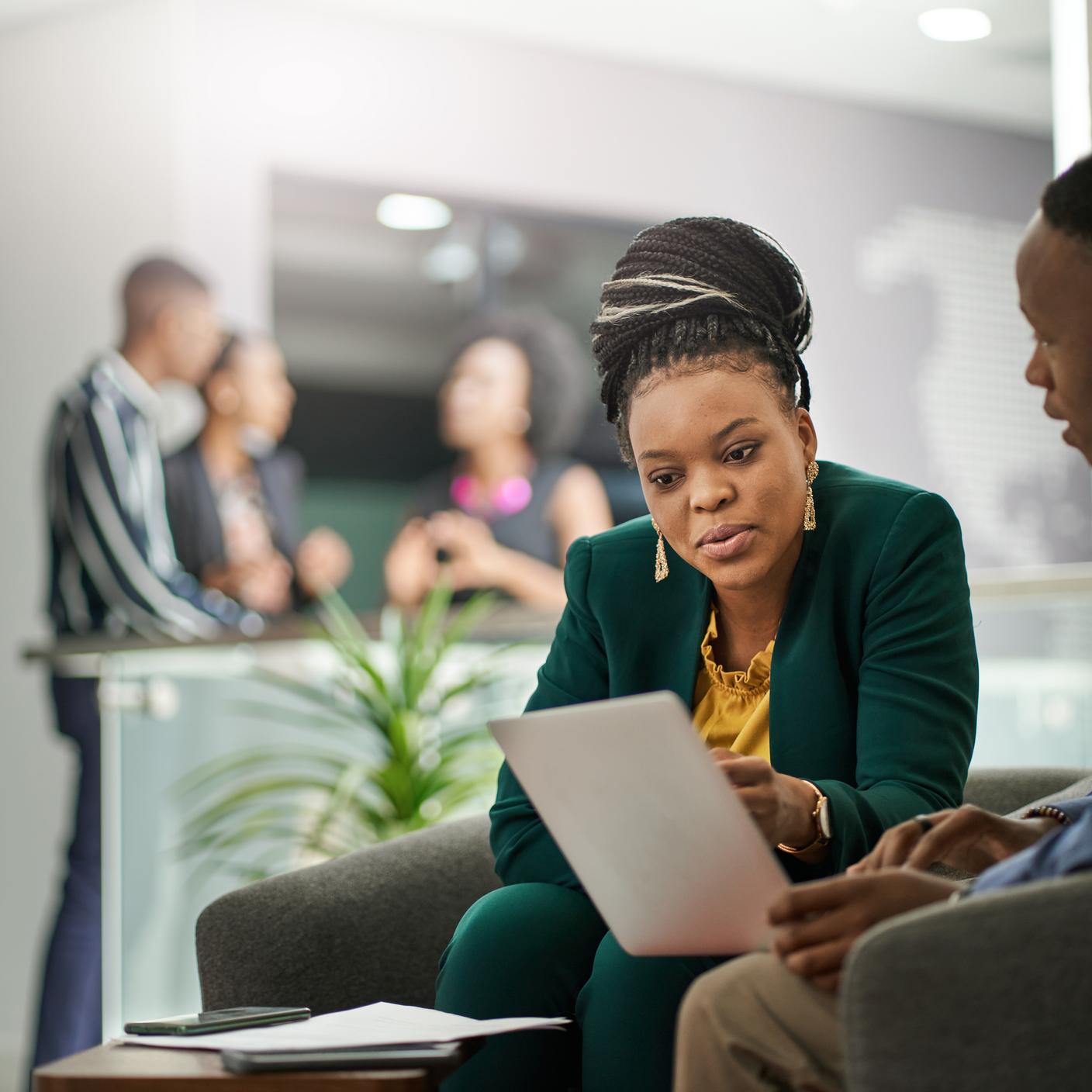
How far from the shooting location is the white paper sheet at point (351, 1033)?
1.13 meters

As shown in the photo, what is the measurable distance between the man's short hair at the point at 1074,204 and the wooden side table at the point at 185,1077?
0.82 meters

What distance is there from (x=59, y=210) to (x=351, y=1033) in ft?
15.1

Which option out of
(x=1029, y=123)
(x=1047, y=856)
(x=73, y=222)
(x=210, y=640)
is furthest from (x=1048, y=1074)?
(x=1029, y=123)

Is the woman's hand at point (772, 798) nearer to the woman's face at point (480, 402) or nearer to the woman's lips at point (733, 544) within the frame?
the woman's lips at point (733, 544)

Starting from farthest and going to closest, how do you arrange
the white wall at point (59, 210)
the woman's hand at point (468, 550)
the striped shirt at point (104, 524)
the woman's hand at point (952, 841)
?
1. the woman's hand at point (468, 550)
2. the white wall at point (59, 210)
3. the striped shirt at point (104, 524)
4. the woman's hand at point (952, 841)

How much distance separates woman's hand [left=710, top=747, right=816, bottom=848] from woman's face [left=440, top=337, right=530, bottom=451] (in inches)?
181

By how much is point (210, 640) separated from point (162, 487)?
6.06ft

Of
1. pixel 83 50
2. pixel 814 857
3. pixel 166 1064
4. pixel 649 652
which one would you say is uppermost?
pixel 83 50

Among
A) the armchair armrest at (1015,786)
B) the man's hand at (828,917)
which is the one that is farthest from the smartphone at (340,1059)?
the armchair armrest at (1015,786)

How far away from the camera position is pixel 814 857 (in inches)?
53.5

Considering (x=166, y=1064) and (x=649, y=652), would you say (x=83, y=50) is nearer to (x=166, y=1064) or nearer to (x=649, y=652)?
(x=649, y=652)

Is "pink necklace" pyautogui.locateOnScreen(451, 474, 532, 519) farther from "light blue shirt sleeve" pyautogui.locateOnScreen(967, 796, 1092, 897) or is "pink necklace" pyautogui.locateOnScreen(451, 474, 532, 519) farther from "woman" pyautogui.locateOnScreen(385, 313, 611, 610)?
"light blue shirt sleeve" pyautogui.locateOnScreen(967, 796, 1092, 897)

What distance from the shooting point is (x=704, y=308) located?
155 cm

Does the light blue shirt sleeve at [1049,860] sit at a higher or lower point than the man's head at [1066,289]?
lower
